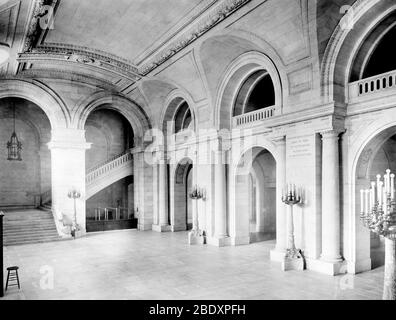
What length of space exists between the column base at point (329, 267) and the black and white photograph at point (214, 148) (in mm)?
55

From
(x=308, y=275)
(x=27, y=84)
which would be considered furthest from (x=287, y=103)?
(x=27, y=84)

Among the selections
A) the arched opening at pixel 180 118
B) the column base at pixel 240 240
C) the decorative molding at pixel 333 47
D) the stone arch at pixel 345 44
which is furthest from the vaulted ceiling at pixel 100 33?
the column base at pixel 240 240

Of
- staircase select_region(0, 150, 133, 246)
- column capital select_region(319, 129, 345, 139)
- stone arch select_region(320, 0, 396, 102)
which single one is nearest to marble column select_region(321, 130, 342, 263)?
column capital select_region(319, 129, 345, 139)

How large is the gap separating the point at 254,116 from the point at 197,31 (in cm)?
373

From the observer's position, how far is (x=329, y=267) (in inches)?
361

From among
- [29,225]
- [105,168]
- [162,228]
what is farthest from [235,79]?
[29,225]

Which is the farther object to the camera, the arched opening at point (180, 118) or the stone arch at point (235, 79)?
the arched opening at point (180, 118)

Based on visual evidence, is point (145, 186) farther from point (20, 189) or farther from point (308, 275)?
point (308, 275)

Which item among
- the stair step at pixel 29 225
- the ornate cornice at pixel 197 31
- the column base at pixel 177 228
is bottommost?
the column base at pixel 177 228

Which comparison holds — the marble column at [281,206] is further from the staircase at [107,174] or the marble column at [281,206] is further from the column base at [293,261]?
the staircase at [107,174]

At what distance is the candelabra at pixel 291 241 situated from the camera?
31.8 feet

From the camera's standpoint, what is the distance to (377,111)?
8.69 meters

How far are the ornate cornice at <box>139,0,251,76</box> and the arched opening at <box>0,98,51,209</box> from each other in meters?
8.95

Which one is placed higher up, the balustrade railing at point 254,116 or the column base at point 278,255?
the balustrade railing at point 254,116
